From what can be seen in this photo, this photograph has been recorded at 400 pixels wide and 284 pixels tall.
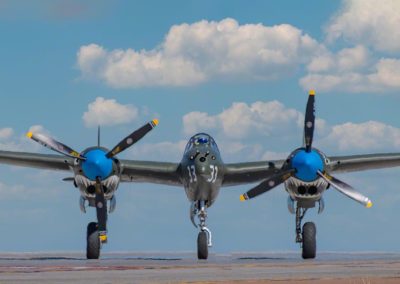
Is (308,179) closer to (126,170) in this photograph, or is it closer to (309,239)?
(309,239)

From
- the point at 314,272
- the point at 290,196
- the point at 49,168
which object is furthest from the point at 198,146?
the point at 314,272

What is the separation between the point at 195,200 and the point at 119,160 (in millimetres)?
4078

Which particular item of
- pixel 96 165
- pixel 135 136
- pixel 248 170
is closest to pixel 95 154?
pixel 96 165

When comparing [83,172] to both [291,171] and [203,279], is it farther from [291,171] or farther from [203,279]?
[203,279]

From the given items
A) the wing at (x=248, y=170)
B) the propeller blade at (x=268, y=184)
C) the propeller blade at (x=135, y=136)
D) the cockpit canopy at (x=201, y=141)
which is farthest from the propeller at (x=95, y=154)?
the propeller blade at (x=268, y=184)

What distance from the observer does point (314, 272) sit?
2586cm

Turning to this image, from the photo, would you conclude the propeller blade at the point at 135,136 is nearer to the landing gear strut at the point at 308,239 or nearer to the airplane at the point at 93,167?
the airplane at the point at 93,167

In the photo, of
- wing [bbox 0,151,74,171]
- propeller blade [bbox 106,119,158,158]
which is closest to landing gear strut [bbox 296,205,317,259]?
propeller blade [bbox 106,119,158,158]

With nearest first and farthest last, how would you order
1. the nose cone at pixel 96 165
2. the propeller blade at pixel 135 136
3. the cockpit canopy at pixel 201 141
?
the nose cone at pixel 96 165 → the cockpit canopy at pixel 201 141 → the propeller blade at pixel 135 136

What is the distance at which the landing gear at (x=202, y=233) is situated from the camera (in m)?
38.8

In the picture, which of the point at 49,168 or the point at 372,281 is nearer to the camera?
the point at 372,281

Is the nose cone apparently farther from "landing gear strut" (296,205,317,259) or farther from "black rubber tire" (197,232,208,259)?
"landing gear strut" (296,205,317,259)

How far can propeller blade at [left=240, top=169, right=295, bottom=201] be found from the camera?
127 feet

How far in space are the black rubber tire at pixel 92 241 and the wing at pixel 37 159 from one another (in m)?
3.20
